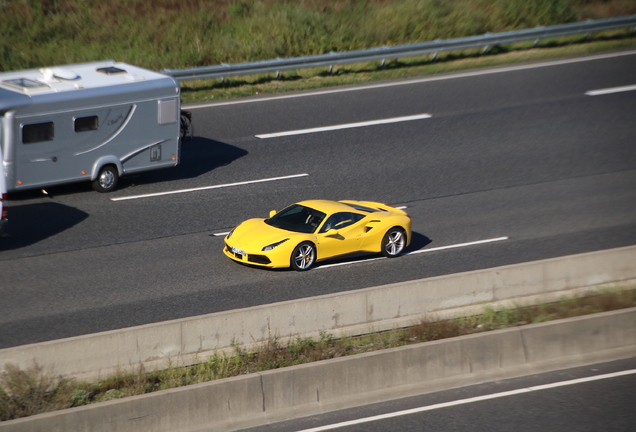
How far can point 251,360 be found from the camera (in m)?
10.6

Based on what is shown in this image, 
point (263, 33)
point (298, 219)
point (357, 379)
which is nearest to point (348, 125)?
point (263, 33)

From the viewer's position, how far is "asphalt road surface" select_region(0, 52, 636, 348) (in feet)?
45.6

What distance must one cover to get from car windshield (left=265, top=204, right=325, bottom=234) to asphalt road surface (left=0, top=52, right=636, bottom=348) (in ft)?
2.85

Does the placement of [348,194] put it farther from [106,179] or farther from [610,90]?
[610,90]

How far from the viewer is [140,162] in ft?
62.5

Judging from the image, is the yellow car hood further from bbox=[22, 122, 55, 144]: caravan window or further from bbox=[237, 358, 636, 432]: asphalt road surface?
bbox=[22, 122, 55, 144]: caravan window

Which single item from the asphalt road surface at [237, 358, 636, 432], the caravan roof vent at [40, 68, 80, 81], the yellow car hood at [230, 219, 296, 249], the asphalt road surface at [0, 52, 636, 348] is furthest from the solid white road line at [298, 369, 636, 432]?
→ the caravan roof vent at [40, 68, 80, 81]

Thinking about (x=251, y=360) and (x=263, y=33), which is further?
(x=263, y=33)

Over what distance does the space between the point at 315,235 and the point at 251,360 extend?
447cm

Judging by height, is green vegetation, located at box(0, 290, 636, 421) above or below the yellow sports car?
below

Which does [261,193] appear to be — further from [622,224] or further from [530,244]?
[622,224]

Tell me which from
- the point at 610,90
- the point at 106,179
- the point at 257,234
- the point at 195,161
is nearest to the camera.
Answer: the point at 257,234

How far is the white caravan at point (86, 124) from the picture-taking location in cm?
1736

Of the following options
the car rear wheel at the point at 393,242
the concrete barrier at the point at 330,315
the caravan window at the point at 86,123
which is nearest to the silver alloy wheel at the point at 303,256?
the car rear wheel at the point at 393,242
